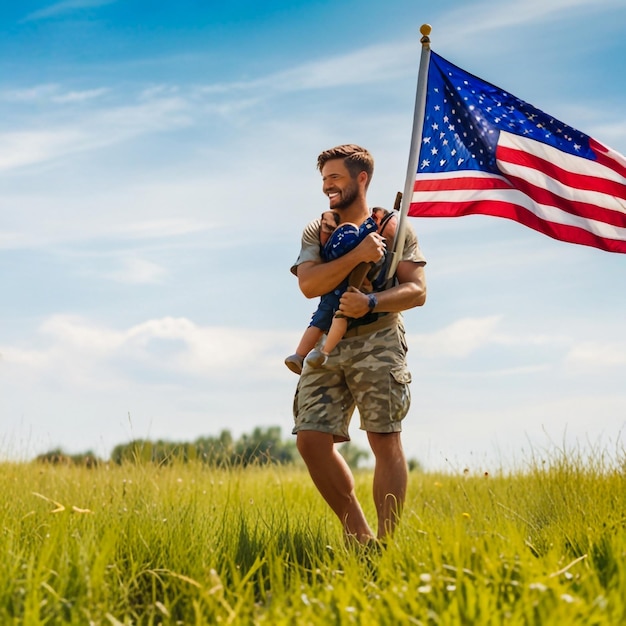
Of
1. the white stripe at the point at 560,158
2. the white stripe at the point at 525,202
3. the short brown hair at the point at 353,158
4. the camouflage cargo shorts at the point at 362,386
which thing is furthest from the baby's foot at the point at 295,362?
the white stripe at the point at 560,158

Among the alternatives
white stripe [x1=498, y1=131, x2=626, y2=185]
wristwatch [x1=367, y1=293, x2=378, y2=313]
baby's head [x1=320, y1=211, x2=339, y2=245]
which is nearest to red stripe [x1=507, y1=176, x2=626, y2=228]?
white stripe [x1=498, y1=131, x2=626, y2=185]

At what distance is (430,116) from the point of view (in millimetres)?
6332

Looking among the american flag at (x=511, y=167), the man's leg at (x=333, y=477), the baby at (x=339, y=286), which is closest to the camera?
the baby at (x=339, y=286)

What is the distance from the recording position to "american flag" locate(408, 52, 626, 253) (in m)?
6.28

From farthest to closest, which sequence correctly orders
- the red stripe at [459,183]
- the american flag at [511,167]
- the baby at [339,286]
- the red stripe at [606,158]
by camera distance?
the red stripe at [606,158]
the american flag at [511,167]
the red stripe at [459,183]
the baby at [339,286]

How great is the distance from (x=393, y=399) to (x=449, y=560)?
1.40m

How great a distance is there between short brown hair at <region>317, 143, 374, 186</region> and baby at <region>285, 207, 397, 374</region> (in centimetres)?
28

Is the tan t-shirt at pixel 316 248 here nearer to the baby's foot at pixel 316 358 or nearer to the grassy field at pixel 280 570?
the baby's foot at pixel 316 358

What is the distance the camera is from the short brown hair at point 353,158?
18.2 ft

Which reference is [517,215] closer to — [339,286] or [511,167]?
[511,167]

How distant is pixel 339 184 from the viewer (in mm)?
5570

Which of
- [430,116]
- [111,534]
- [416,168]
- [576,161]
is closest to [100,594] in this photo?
[111,534]

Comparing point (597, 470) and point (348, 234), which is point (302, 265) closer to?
point (348, 234)

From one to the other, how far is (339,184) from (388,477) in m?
1.84
